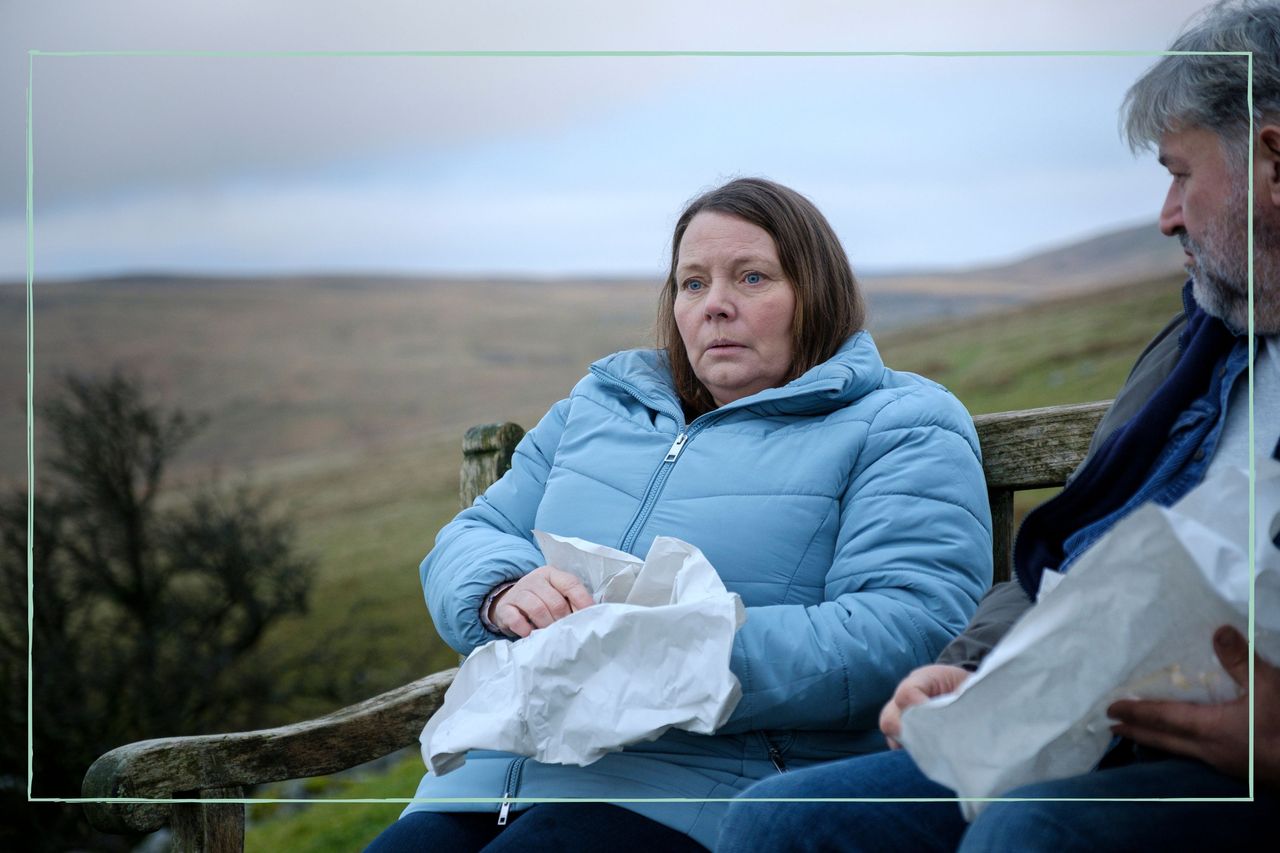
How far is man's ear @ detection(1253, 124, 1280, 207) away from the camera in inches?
55.8

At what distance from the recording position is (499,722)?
168 centimetres

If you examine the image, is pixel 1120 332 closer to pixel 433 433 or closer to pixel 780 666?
pixel 780 666

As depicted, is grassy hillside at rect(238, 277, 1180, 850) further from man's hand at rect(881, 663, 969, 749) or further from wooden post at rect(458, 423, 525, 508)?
wooden post at rect(458, 423, 525, 508)

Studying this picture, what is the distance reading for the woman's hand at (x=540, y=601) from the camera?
69.8 inches

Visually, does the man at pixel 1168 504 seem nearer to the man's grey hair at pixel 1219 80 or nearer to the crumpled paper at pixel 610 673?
the man's grey hair at pixel 1219 80

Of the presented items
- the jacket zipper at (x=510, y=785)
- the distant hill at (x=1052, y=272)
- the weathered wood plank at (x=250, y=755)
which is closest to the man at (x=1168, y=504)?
the distant hill at (x=1052, y=272)

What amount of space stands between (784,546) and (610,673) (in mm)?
379

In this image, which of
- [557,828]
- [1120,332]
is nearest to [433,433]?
[1120,332]

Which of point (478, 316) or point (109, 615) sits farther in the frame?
point (109, 615)

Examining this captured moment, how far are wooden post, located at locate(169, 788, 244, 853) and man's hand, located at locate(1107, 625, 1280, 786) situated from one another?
1586 mm

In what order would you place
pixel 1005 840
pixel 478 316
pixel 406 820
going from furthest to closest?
pixel 478 316
pixel 406 820
pixel 1005 840

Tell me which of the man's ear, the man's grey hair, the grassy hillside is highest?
the man's grey hair

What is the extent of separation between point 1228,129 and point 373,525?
12.2m

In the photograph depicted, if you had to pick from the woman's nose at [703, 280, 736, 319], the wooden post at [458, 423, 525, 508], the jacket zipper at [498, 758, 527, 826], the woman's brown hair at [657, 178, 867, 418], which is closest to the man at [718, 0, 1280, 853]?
the jacket zipper at [498, 758, 527, 826]
